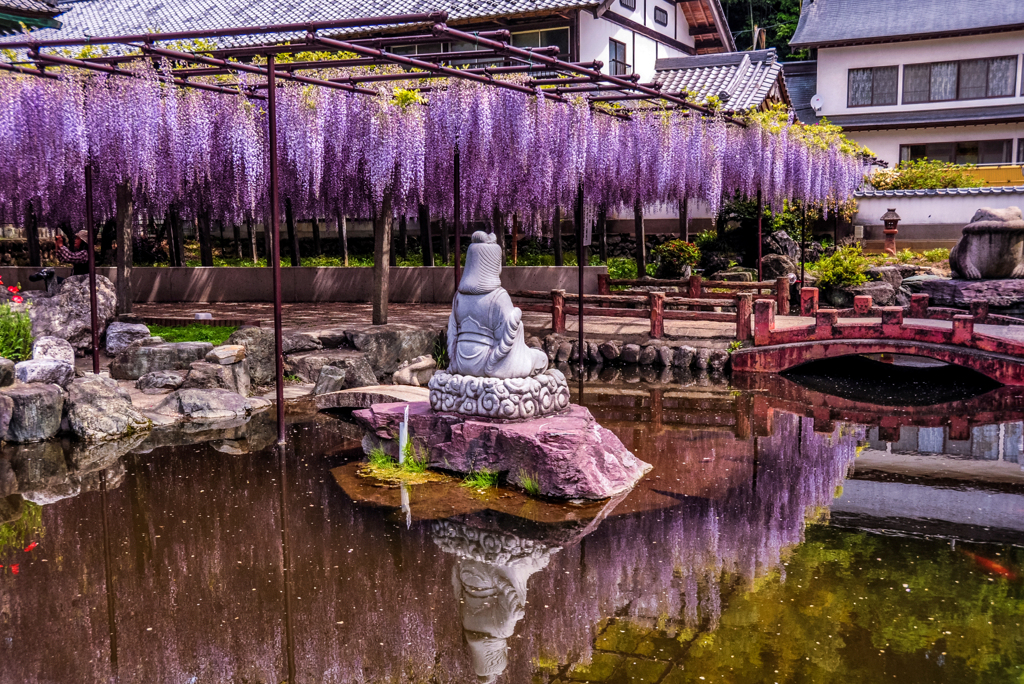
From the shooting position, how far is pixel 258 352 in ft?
36.5

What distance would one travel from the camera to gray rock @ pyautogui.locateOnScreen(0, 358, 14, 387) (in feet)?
28.3

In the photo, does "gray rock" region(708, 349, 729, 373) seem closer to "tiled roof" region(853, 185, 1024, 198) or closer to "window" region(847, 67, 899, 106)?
"tiled roof" region(853, 185, 1024, 198)

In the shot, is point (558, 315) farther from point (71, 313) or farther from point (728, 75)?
point (728, 75)

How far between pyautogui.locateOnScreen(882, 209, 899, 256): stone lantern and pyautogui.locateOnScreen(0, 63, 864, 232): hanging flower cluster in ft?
18.5

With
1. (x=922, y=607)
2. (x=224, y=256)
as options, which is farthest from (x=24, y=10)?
(x=922, y=607)

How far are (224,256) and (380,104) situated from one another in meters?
16.6

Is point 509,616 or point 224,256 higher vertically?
point 224,256

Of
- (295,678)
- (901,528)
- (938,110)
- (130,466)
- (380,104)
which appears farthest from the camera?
(938,110)

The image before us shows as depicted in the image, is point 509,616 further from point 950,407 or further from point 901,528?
point 950,407

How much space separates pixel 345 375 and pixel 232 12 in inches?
685

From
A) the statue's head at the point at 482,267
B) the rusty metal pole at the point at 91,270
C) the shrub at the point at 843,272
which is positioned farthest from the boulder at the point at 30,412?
the shrub at the point at 843,272

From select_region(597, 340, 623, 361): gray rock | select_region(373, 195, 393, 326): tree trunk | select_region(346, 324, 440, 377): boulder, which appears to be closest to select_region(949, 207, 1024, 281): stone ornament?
select_region(597, 340, 623, 361): gray rock

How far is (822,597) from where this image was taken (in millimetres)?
5020

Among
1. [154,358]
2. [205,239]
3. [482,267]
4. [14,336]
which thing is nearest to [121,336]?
[154,358]
